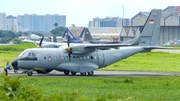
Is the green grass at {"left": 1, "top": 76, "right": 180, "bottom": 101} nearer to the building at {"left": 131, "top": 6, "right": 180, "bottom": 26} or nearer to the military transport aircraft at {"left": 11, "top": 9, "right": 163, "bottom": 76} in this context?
the military transport aircraft at {"left": 11, "top": 9, "right": 163, "bottom": 76}

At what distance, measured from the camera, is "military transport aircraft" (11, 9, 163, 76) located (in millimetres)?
38975

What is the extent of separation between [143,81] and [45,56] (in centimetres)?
838

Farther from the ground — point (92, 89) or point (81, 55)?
point (81, 55)

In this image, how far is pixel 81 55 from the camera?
135 feet

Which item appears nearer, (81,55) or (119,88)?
(119,88)

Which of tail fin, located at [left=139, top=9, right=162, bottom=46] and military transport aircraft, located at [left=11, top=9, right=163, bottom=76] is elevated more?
tail fin, located at [left=139, top=9, right=162, bottom=46]

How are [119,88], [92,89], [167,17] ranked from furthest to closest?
[167,17] → [119,88] → [92,89]

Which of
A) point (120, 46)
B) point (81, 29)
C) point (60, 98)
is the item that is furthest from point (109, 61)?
point (81, 29)

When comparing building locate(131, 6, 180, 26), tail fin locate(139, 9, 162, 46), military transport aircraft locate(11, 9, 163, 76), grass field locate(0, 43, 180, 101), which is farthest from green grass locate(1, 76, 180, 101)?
building locate(131, 6, 180, 26)

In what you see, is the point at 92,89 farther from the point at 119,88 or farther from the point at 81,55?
the point at 81,55

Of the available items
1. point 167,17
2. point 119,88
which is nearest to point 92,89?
point 119,88

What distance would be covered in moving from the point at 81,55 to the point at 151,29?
6723mm

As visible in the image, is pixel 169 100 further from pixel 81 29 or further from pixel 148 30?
pixel 81 29

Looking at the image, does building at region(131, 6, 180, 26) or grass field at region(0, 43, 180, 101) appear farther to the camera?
building at region(131, 6, 180, 26)
